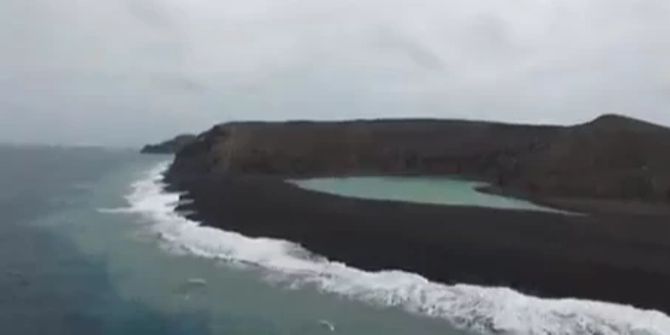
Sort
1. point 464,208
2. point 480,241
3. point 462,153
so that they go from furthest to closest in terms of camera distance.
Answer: point 462,153
point 464,208
point 480,241

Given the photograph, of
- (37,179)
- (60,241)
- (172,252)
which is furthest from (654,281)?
(37,179)

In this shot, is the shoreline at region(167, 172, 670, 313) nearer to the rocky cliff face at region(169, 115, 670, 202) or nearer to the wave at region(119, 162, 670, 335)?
the wave at region(119, 162, 670, 335)

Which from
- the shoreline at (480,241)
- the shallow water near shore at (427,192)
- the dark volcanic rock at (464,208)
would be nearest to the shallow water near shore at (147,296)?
the shoreline at (480,241)

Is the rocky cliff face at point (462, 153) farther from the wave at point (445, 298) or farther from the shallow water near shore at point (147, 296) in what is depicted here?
the shallow water near shore at point (147, 296)

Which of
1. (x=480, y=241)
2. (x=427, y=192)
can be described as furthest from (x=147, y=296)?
(x=427, y=192)

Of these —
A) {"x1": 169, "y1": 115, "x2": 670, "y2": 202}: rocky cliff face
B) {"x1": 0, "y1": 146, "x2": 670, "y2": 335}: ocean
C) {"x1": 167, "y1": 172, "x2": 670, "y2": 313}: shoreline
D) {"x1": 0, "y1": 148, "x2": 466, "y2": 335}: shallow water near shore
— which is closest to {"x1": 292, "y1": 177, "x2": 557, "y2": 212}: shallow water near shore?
{"x1": 167, "y1": 172, "x2": 670, "y2": 313}: shoreline

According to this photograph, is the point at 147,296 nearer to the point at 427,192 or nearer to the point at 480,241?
the point at 480,241

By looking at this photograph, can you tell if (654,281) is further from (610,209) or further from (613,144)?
(613,144)
